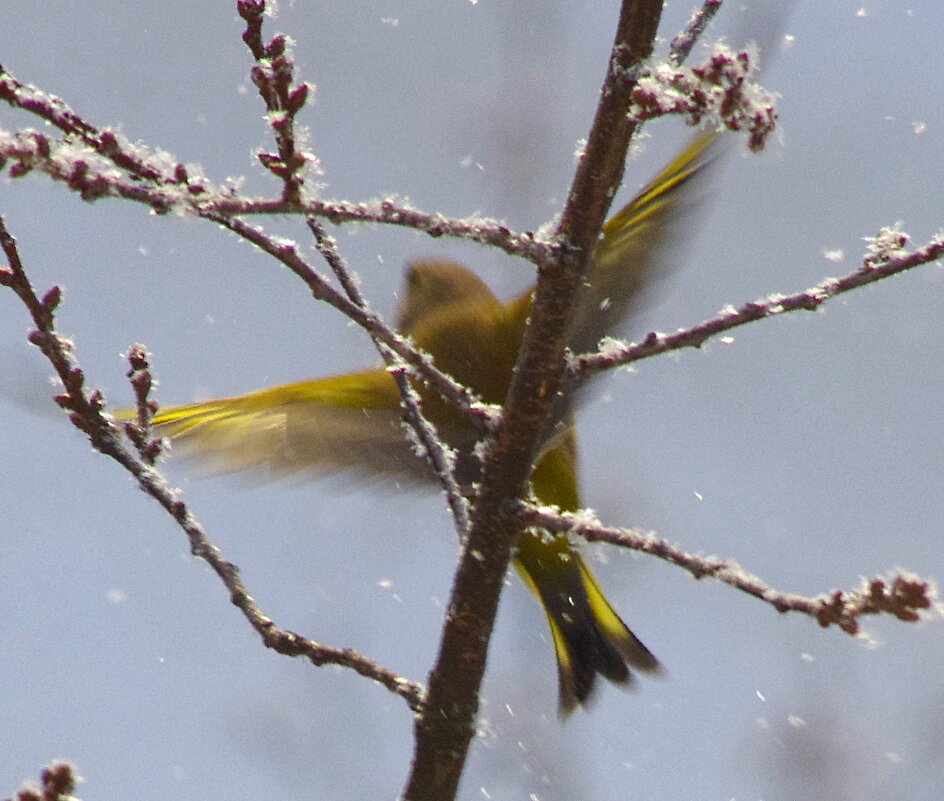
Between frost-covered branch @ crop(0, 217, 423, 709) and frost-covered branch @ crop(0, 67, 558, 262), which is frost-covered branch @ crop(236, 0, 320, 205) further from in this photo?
frost-covered branch @ crop(0, 217, 423, 709)

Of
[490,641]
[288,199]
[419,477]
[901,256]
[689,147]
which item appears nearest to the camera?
[288,199]

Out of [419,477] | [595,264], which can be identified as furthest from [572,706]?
[595,264]

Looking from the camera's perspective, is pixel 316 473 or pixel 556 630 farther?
pixel 556 630

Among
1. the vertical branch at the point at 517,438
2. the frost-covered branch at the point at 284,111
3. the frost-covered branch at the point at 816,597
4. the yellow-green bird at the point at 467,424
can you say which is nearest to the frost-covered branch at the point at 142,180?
the frost-covered branch at the point at 284,111

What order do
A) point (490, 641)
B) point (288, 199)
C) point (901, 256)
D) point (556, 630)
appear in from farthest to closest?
point (556, 630), point (490, 641), point (901, 256), point (288, 199)

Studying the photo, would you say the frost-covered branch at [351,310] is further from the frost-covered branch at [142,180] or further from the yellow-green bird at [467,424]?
the yellow-green bird at [467,424]

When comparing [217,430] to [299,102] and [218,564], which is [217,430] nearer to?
[218,564]
